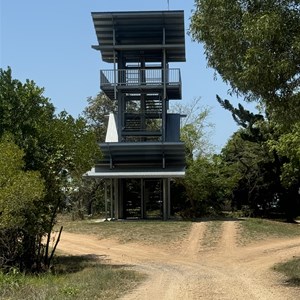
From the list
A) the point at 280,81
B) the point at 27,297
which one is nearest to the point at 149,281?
the point at 27,297

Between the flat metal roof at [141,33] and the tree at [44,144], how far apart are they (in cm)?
1779

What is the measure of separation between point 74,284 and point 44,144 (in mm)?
6330

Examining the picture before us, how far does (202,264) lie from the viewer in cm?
1934

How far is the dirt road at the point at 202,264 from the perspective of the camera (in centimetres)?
1265

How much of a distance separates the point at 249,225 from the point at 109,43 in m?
15.7

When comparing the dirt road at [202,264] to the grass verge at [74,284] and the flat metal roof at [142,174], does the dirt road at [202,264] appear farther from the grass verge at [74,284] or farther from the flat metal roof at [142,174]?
the flat metal roof at [142,174]

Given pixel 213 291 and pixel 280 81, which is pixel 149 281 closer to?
pixel 213 291

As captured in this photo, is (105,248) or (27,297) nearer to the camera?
(27,297)

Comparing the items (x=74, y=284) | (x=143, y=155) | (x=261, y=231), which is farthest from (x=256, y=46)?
(x=143, y=155)

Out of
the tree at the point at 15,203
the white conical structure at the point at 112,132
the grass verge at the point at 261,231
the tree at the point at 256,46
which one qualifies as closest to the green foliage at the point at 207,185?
the grass verge at the point at 261,231

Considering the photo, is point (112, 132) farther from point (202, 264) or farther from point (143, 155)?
point (202, 264)

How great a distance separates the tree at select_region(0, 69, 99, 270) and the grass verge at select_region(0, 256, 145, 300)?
1578 mm

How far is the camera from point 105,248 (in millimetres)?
24812

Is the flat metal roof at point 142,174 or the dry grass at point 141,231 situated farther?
the flat metal roof at point 142,174
